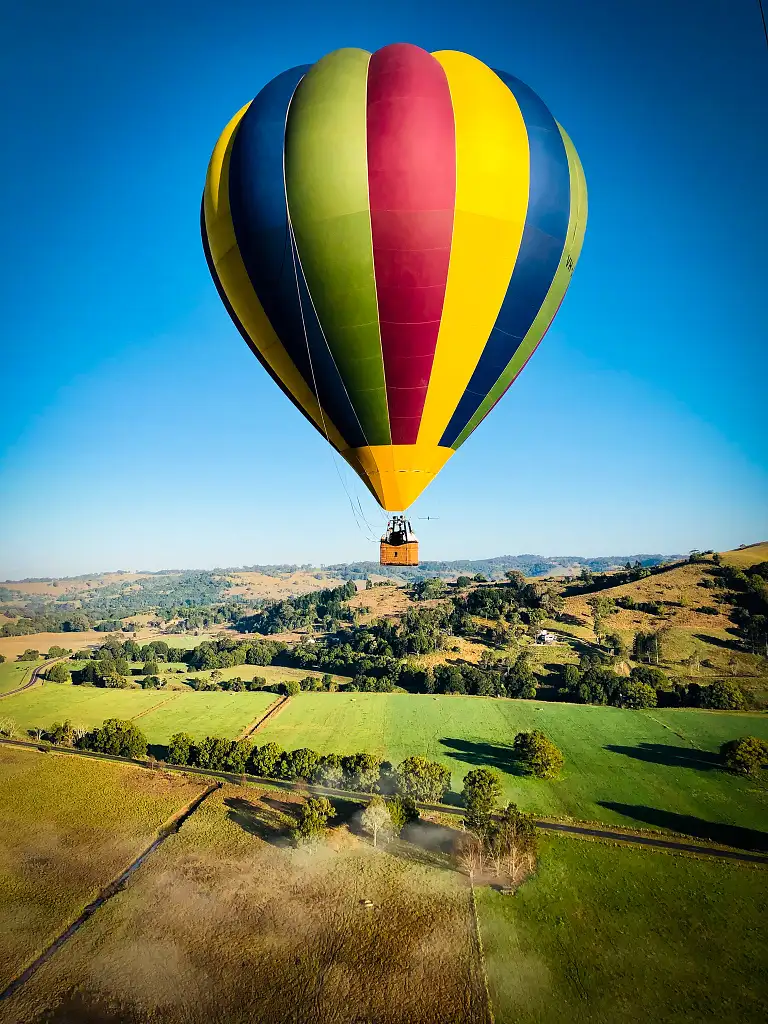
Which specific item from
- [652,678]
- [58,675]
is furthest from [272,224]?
[58,675]

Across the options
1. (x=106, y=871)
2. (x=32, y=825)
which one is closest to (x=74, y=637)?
(x=32, y=825)

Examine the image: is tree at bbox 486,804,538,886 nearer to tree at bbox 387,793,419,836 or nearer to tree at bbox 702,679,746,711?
tree at bbox 387,793,419,836

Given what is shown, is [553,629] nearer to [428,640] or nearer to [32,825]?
[428,640]

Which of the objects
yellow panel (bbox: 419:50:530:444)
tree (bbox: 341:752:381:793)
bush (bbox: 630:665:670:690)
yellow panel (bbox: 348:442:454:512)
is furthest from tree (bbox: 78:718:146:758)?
bush (bbox: 630:665:670:690)

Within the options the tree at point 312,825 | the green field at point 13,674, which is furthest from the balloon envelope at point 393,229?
the green field at point 13,674

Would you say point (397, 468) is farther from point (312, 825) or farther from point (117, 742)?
point (117, 742)

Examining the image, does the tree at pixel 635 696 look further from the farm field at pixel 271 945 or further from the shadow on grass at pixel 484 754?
the farm field at pixel 271 945
